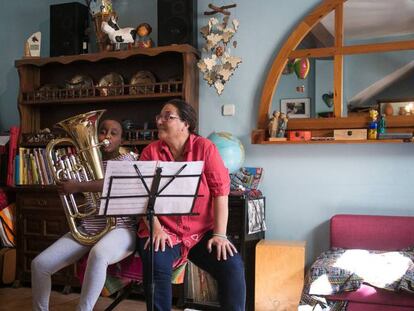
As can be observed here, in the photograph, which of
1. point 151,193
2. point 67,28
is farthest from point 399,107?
point 67,28

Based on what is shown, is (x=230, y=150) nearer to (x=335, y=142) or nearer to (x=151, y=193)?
(x=335, y=142)

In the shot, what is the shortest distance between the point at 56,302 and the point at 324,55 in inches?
96.5

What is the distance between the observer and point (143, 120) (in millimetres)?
3723

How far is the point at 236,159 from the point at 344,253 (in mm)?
881

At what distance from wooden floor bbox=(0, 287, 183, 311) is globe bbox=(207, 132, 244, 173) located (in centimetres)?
111

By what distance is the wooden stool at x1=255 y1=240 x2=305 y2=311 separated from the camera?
9.40ft

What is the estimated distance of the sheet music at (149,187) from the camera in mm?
1907

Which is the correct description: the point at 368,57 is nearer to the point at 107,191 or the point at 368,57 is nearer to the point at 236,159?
the point at 236,159

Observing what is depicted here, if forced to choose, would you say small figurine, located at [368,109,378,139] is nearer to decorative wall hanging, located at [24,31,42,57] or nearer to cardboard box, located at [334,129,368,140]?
cardboard box, located at [334,129,368,140]

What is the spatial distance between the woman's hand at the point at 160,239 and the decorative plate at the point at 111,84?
1.59m

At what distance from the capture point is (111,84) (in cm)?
368

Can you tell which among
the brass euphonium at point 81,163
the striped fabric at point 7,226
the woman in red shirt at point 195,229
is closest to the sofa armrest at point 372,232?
the woman in red shirt at point 195,229

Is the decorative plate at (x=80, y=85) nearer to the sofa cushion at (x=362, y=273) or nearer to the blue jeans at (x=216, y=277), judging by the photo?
the blue jeans at (x=216, y=277)

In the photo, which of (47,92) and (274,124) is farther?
(47,92)
